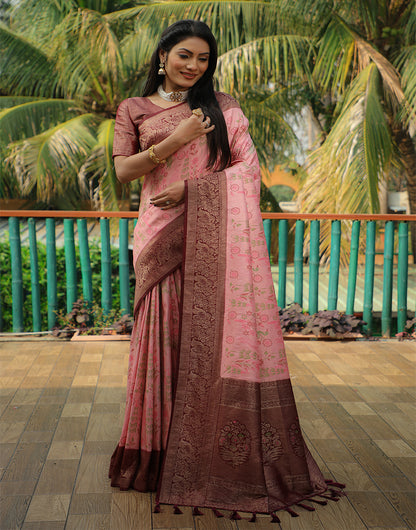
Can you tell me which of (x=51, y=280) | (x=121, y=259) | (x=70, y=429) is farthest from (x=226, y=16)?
(x=70, y=429)

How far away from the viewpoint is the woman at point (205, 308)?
80.4 inches

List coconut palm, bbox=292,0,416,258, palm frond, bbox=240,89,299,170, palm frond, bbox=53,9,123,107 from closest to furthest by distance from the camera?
coconut palm, bbox=292,0,416,258 → palm frond, bbox=53,9,123,107 → palm frond, bbox=240,89,299,170

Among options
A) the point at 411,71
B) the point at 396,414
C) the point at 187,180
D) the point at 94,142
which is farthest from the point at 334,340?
the point at 94,142

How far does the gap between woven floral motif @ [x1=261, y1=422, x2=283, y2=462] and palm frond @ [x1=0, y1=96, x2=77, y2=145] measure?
28.1 ft

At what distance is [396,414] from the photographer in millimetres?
2996

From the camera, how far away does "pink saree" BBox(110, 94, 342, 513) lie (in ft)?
6.71

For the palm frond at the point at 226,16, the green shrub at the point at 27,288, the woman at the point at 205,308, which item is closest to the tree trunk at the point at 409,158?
the palm frond at the point at 226,16

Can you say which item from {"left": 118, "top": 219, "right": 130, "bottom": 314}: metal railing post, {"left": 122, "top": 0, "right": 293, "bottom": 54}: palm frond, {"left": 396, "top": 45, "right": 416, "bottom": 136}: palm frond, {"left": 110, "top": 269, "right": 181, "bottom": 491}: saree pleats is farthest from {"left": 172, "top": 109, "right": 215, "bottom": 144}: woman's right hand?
{"left": 122, "top": 0, "right": 293, "bottom": 54}: palm frond

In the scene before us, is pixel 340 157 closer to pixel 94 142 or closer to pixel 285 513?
pixel 94 142

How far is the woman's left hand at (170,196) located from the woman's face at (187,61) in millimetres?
351

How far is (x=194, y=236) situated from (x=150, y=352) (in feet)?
1.45

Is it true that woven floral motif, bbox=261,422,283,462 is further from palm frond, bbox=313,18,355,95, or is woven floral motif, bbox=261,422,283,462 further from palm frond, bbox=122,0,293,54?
palm frond, bbox=122,0,293,54

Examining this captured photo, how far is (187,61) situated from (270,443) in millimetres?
1341

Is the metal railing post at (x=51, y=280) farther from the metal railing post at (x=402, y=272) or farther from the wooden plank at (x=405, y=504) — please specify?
the wooden plank at (x=405, y=504)
